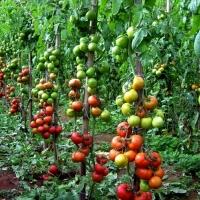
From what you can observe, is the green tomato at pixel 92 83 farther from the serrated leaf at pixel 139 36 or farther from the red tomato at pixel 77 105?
the serrated leaf at pixel 139 36

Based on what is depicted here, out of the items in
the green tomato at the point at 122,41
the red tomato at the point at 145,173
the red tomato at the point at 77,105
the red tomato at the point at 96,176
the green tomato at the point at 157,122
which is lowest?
the red tomato at the point at 96,176

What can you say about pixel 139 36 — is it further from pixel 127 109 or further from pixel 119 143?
pixel 119 143

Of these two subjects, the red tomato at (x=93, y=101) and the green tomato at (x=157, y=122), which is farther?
the red tomato at (x=93, y=101)

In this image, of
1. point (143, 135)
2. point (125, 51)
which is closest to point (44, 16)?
point (125, 51)

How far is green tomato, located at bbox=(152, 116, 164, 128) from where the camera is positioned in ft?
5.46

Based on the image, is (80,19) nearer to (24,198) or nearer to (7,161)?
(24,198)

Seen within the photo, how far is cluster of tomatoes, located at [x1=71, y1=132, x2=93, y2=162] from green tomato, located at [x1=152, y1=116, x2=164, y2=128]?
38.0 inches

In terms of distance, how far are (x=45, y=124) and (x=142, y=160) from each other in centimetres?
213

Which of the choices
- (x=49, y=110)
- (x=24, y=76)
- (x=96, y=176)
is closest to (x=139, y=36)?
(x=96, y=176)

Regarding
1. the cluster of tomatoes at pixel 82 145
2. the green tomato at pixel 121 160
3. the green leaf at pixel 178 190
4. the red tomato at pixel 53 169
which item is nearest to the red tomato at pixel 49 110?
the red tomato at pixel 53 169

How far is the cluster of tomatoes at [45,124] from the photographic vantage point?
11.6 ft

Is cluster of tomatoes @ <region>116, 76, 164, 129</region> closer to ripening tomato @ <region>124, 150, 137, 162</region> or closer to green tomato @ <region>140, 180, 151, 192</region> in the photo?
ripening tomato @ <region>124, 150, 137, 162</region>

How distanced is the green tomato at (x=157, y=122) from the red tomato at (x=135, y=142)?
0.11 metres

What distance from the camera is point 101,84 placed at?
2.58 metres
